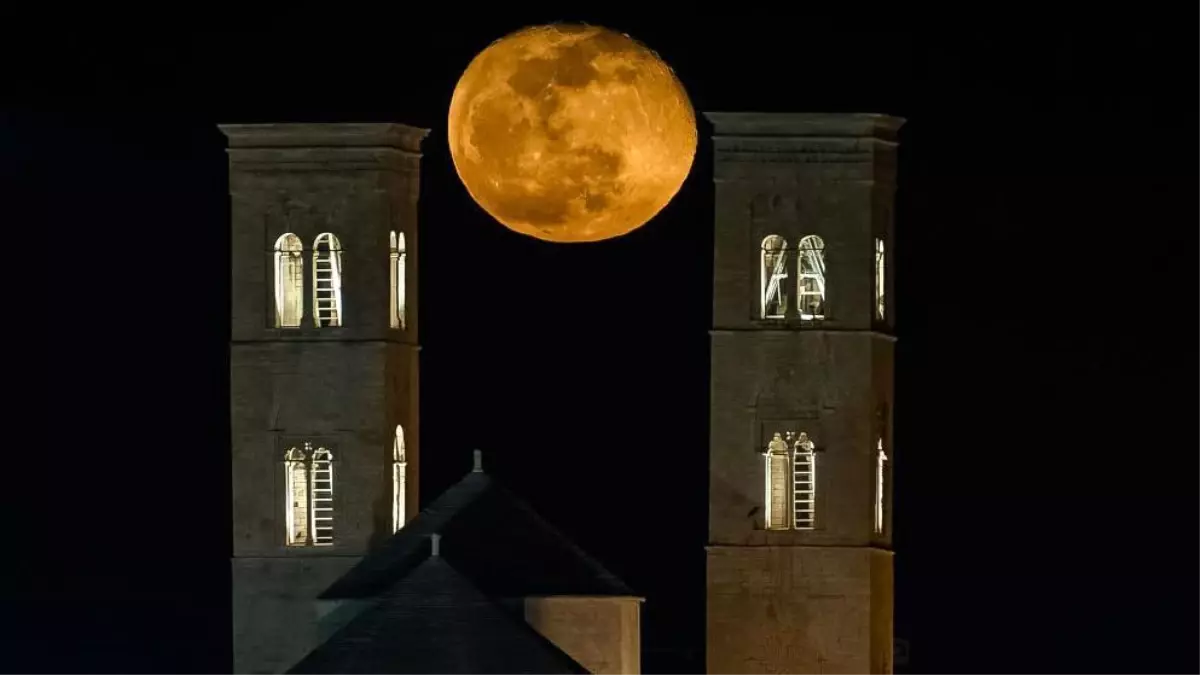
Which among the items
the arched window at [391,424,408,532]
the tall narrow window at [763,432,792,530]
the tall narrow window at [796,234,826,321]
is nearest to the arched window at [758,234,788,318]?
the tall narrow window at [796,234,826,321]

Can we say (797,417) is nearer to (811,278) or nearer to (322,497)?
(811,278)

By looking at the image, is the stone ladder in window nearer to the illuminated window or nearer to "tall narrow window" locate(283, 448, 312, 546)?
the illuminated window

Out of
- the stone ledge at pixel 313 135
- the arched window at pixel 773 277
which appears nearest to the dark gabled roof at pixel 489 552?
the arched window at pixel 773 277

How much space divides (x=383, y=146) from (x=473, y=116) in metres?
9.13

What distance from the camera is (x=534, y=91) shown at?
61750mm

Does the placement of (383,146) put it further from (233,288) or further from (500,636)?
(500,636)

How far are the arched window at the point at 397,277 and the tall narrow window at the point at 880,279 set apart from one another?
22.8ft

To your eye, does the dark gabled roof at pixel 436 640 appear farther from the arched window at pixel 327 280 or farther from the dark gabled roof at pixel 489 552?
the arched window at pixel 327 280

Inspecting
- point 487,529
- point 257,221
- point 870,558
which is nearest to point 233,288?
point 257,221

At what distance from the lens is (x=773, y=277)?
71.6m

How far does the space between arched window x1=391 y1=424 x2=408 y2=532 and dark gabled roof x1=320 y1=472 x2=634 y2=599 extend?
1716 mm

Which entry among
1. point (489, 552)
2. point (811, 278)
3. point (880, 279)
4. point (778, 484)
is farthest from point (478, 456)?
point (880, 279)

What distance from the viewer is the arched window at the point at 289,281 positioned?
72.2 m

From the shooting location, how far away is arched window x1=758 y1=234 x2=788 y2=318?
71375 mm
